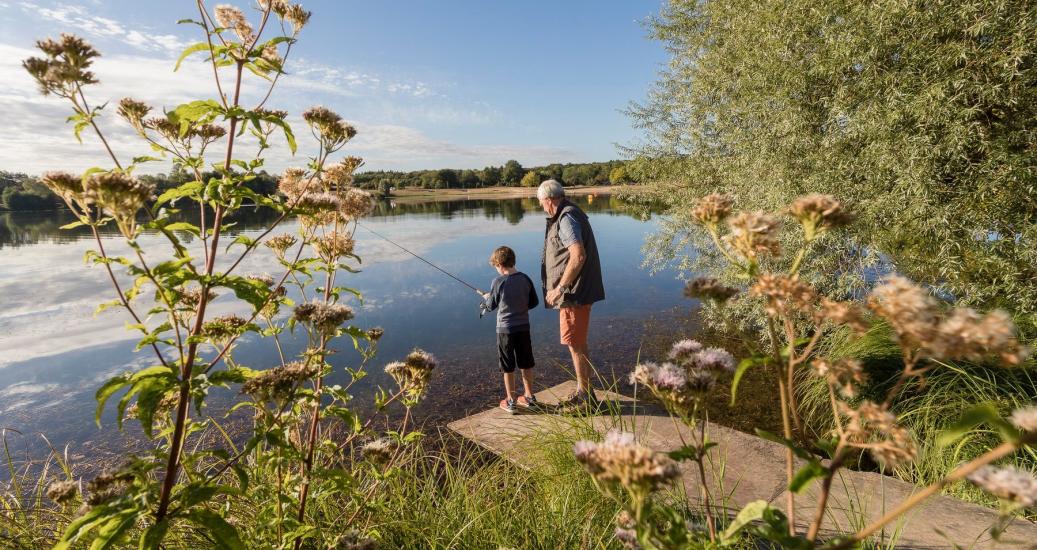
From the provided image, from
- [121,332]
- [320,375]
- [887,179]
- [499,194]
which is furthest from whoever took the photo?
[499,194]

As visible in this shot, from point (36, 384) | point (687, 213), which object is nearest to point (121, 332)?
point (36, 384)

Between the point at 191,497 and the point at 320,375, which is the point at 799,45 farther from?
the point at 191,497

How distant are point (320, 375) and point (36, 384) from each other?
28.4 ft

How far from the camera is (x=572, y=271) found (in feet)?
16.8

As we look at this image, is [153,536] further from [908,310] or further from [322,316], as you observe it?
[908,310]

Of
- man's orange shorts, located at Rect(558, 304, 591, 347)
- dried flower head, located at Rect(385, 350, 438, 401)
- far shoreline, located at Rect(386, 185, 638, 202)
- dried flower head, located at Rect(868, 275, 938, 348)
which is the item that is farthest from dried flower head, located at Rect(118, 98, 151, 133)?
far shoreline, located at Rect(386, 185, 638, 202)

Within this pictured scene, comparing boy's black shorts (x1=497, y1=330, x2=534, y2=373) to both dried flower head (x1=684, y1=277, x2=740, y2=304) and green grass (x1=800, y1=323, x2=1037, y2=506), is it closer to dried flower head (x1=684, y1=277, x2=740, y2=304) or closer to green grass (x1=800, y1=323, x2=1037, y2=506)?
green grass (x1=800, y1=323, x2=1037, y2=506)

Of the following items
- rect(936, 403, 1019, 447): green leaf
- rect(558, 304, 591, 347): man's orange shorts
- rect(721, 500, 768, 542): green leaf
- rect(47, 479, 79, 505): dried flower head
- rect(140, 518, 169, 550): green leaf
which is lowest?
rect(558, 304, 591, 347): man's orange shorts

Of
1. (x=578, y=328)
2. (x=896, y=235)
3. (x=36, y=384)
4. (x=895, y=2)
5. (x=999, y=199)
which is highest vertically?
(x=895, y=2)

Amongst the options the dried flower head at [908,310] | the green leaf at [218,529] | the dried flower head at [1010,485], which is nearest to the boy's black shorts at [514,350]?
the green leaf at [218,529]

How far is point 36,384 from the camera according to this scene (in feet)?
24.5

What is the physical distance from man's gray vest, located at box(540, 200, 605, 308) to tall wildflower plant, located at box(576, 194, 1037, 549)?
3594 mm

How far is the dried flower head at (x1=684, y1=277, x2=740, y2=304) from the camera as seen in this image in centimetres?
154

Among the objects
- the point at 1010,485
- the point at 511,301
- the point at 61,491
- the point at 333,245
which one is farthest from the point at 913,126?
the point at 61,491
